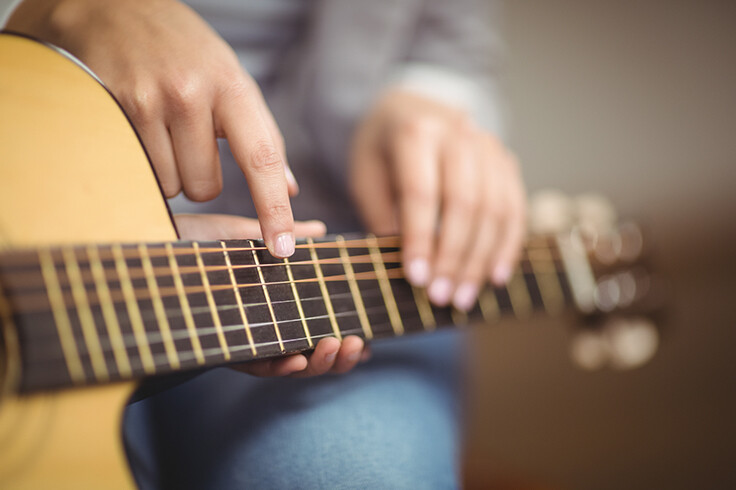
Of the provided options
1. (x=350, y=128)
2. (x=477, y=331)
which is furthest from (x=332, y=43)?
(x=477, y=331)

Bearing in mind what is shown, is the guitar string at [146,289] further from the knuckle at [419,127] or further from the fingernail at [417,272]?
the knuckle at [419,127]

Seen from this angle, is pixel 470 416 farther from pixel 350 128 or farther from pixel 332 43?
pixel 332 43

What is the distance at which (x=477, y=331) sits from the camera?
1.15 m

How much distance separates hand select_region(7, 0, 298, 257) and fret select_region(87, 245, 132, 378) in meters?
0.07

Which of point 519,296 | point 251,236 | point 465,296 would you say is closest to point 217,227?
point 251,236

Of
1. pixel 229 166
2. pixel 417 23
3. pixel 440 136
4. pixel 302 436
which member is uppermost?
pixel 417 23

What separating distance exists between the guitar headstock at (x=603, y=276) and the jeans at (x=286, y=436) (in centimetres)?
31

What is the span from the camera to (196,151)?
0.29m

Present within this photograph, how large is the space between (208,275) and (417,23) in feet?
1.88

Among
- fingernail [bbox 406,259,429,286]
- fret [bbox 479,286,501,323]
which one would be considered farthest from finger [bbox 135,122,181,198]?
fret [bbox 479,286,501,323]

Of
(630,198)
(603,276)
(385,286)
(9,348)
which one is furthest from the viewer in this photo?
(630,198)

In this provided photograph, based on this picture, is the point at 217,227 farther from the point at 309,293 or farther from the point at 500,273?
the point at 500,273

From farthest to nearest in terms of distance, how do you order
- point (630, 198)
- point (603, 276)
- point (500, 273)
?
point (630, 198) → point (603, 276) → point (500, 273)

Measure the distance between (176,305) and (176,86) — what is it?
0.38ft
